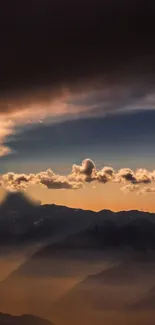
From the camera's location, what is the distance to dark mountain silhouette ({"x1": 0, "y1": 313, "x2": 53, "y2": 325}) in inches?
64.1

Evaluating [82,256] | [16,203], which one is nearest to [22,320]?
[82,256]

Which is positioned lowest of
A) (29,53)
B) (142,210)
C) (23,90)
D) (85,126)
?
(142,210)

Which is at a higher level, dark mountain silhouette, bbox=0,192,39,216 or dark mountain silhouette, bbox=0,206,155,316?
dark mountain silhouette, bbox=0,192,39,216

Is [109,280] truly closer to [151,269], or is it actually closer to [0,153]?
[151,269]

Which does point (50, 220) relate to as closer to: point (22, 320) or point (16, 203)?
point (16, 203)

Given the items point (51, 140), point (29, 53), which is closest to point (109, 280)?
point (51, 140)

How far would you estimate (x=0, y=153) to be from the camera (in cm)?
179

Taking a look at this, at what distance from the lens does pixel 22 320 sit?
64.9 inches

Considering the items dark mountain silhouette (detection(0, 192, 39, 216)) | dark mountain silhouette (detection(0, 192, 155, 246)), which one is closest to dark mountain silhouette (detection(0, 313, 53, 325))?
dark mountain silhouette (detection(0, 192, 155, 246))

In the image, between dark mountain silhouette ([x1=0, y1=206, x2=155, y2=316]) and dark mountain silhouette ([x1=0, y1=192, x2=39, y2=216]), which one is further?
dark mountain silhouette ([x1=0, y1=192, x2=39, y2=216])

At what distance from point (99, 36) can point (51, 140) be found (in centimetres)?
45

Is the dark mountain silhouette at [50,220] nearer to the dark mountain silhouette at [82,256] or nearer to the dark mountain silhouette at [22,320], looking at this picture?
the dark mountain silhouette at [82,256]

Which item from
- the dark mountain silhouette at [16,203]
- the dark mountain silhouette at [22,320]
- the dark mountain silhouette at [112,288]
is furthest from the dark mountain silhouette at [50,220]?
the dark mountain silhouette at [22,320]

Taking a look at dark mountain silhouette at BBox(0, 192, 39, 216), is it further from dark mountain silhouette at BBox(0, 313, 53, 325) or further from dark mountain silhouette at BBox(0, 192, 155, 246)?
dark mountain silhouette at BBox(0, 313, 53, 325)
